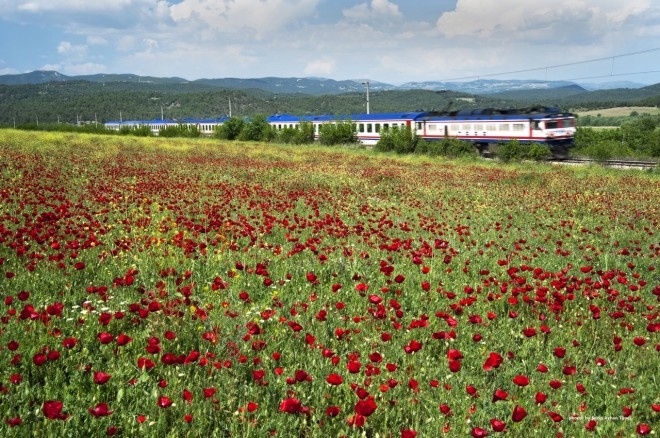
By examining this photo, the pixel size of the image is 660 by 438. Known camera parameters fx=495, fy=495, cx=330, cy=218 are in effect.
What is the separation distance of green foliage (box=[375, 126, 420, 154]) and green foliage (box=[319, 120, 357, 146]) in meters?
8.35

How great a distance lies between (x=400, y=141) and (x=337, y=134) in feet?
34.6

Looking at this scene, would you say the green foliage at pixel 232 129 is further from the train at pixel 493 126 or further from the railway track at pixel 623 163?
the railway track at pixel 623 163

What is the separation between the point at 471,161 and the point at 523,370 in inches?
1120

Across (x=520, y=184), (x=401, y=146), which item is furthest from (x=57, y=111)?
(x=520, y=184)

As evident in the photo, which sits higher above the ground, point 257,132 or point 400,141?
point 257,132

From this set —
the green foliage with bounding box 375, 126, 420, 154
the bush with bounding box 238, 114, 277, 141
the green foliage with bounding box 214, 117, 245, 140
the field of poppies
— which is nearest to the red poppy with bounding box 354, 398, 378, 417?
the field of poppies

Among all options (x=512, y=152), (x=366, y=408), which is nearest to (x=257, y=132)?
(x=512, y=152)

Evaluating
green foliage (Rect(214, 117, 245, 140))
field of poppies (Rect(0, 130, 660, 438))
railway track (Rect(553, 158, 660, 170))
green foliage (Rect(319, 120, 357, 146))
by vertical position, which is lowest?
field of poppies (Rect(0, 130, 660, 438))

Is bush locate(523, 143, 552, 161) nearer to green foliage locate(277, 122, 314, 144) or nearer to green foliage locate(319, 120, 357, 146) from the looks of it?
green foliage locate(319, 120, 357, 146)

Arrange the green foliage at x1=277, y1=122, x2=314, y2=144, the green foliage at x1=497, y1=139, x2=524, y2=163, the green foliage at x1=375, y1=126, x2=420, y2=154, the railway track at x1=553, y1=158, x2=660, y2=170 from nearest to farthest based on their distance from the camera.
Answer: the railway track at x1=553, y1=158, x2=660, y2=170, the green foliage at x1=497, y1=139, x2=524, y2=163, the green foliage at x1=375, y1=126, x2=420, y2=154, the green foliage at x1=277, y1=122, x2=314, y2=144

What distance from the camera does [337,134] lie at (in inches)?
1893

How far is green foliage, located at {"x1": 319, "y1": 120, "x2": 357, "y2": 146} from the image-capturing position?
47844 millimetres

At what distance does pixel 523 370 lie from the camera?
3.96 metres

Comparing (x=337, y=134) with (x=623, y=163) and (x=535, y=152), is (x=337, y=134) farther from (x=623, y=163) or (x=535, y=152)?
(x=623, y=163)
